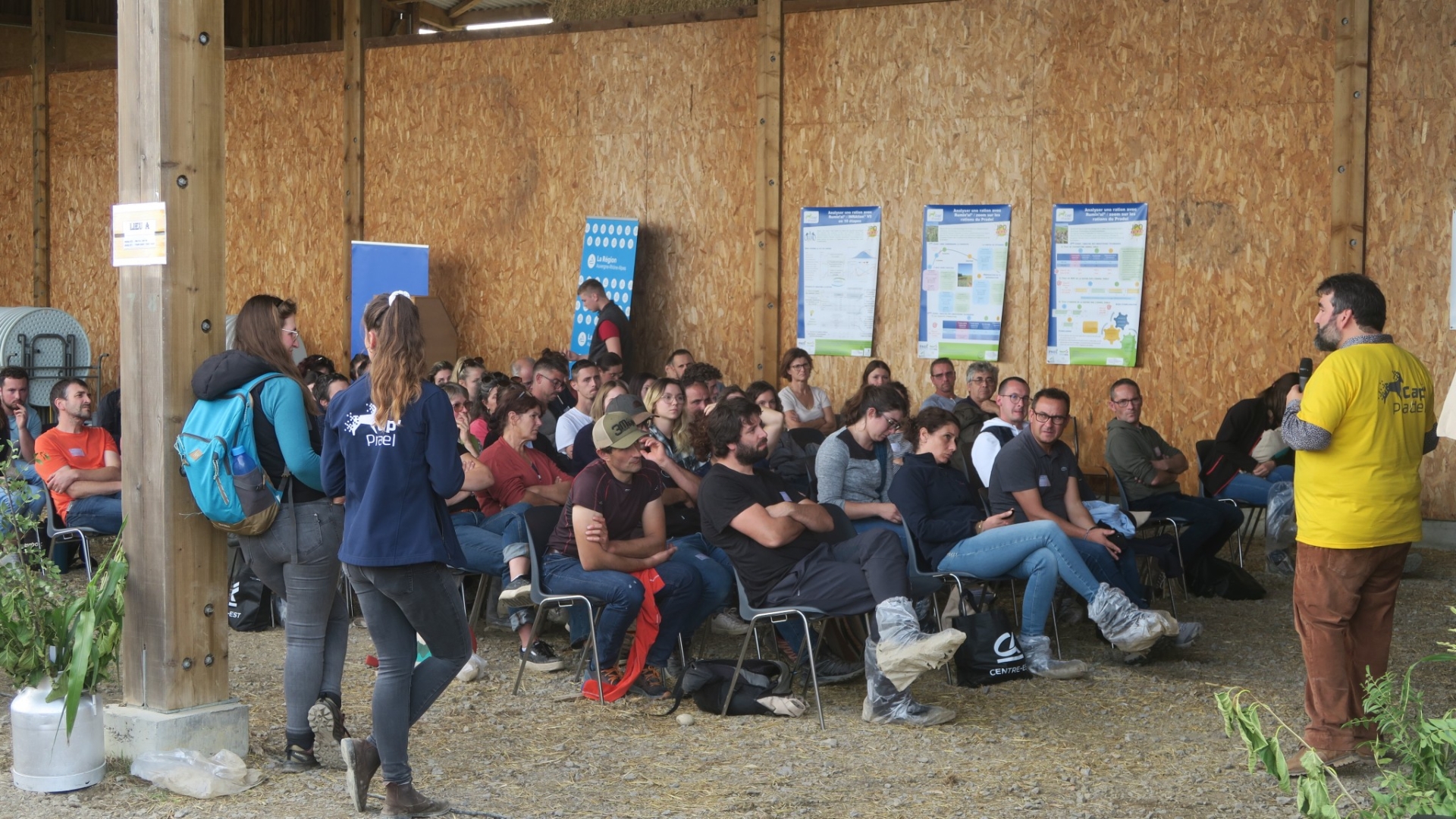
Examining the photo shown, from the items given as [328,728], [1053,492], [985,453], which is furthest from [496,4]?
[328,728]

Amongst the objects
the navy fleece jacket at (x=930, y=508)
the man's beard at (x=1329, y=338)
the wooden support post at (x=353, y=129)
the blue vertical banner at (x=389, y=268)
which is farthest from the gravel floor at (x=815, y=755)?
the wooden support post at (x=353, y=129)

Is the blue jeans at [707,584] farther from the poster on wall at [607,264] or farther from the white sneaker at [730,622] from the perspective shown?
the poster on wall at [607,264]

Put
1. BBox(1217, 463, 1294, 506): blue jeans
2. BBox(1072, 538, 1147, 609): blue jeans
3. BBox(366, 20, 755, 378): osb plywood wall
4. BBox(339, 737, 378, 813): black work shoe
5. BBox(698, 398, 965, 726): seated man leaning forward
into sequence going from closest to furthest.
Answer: BBox(339, 737, 378, 813): black work shoe < BBox(698, 398, 965, 726): seated man leaning forward < BBox(1072, 538, 1147, 609): blue jeans < BBox(1217, 463, 1294, 506): blue jeans < BBox(366, 20, 755, 378): osb plywood wall

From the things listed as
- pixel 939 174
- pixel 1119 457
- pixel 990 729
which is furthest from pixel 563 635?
pixel 939 174

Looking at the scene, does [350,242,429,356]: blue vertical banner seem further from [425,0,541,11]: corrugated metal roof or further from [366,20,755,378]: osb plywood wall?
[425,0,541,11]: corrugated metal roof

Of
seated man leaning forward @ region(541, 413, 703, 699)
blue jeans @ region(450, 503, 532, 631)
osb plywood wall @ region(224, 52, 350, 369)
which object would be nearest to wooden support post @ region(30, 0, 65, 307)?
osb plywood wall @ region(224, 52, 350, 369)

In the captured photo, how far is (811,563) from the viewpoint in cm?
516

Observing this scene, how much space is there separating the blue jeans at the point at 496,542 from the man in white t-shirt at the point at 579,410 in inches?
38.2

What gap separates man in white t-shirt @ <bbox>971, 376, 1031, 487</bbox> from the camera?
6.68 m

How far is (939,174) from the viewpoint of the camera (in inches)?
397

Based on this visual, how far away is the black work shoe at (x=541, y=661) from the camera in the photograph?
18.5 ft

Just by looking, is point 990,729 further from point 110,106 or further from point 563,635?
point 110,106

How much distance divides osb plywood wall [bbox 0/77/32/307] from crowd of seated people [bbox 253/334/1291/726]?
8858mm

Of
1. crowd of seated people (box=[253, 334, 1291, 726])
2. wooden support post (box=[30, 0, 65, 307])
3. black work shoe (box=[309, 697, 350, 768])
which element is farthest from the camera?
wooden support post (box=[30, 0, 65, 307])
